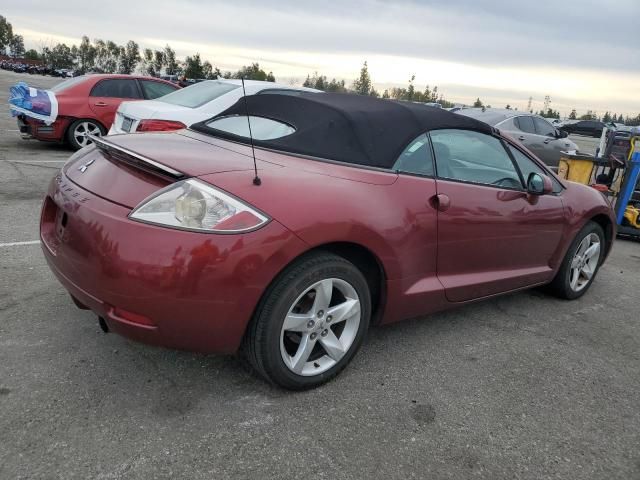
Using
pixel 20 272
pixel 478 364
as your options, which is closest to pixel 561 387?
pixel 478 364

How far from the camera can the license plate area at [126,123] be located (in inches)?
274

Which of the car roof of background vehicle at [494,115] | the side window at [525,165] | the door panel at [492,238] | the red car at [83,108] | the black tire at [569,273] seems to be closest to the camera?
the door panel at [492,238]

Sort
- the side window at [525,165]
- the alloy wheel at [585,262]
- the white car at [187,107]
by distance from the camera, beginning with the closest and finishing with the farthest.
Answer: the side window at [525,165] → the alloy wheel at [585,262] → the white car at [187,107]

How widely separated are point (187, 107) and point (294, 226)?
5.24 m

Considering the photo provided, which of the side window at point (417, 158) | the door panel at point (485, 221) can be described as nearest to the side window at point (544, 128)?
the door panel at point (485, 221)

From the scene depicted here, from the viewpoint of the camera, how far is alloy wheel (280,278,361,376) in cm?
255

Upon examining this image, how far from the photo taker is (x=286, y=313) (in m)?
2.44

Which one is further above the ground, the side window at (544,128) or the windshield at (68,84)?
the side window at (544,128)

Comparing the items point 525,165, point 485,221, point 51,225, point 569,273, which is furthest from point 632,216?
point 51,225

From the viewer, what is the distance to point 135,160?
2.50 m

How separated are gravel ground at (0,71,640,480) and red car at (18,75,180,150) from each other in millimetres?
6512

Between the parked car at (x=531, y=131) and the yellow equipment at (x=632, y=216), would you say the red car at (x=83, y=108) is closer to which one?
the parked car at (x=531, y=131)

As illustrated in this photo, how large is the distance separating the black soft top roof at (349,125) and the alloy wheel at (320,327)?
737 mm

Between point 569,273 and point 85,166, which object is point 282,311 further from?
point 569,273
